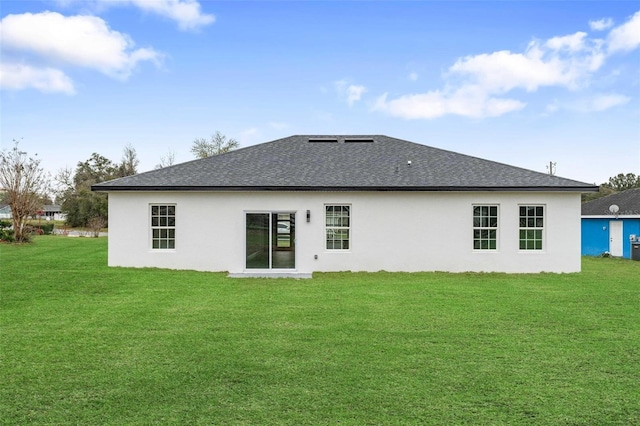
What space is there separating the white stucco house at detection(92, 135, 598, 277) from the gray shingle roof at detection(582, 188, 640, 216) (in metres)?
11.5

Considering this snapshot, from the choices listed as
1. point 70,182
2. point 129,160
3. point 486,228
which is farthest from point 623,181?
point 70,182

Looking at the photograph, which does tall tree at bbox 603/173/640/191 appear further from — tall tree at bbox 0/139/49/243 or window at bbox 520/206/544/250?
tall tree at bbox 0/139/49/243

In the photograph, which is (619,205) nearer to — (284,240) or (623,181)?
(284,240)

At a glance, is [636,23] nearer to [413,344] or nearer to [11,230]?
[413,344]

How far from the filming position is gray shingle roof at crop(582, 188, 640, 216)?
22844 millimetres

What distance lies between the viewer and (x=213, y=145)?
51.2 metres

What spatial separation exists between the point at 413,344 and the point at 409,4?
1483 centimetres

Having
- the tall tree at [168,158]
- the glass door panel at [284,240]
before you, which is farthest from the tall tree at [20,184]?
the tall tree at [168,158]

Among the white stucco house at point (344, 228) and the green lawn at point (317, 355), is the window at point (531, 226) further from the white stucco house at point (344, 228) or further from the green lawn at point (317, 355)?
the green lawn at point (317, 355)

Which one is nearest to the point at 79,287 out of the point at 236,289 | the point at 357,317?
the point at 236,289

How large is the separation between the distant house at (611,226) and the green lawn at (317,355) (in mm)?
14395

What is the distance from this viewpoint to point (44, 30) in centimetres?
1686

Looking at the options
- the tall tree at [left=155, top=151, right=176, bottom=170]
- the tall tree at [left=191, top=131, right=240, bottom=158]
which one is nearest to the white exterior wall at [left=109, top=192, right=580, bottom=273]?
the tall tree at [left=191, top=131, right=240, bottom=158]

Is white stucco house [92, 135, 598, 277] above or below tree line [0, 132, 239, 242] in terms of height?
below
